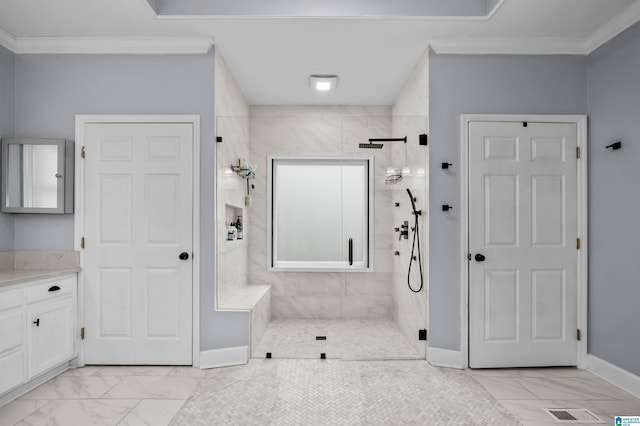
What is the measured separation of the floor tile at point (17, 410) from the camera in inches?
96.2

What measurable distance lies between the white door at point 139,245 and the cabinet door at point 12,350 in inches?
23.3

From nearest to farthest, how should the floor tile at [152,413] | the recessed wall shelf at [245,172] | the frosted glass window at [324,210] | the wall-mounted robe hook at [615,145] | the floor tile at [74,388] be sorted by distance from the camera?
the floor tile at [152,413] → the floor tile at [74,388] → the wall-mounted robe hook at [615,145] → the frosted glass window at [324,210] → the recessed wall shelf at [245,172]

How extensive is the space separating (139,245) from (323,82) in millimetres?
2254

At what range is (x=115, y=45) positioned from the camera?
334cm

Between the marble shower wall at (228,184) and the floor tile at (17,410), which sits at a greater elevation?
the marble shower wall at (228,184)

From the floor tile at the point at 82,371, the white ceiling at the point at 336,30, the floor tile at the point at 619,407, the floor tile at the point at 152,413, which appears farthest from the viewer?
the floor tile at the point at 82,371

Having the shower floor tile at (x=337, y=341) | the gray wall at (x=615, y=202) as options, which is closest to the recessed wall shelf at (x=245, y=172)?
the shower floor tile at (x=337, y=341)

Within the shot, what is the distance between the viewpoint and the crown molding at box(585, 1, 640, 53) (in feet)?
9.36

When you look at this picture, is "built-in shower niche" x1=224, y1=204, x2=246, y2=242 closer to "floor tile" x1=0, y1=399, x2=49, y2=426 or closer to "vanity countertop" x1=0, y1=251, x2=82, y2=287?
"vanity countertop" x1=0, y1=251, x2=82, y2=287

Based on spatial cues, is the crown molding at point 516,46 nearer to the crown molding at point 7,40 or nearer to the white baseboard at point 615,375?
the white baseboard at point 615,375

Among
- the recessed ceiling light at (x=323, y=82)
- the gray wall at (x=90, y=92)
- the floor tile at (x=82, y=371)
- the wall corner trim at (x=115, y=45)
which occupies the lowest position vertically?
the floor tile at (x=82, y=371)

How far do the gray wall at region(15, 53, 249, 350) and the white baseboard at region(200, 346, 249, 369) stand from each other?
1.44 metres

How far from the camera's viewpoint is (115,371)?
3201 millimetres

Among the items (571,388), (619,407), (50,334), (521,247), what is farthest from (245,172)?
(619,407)
